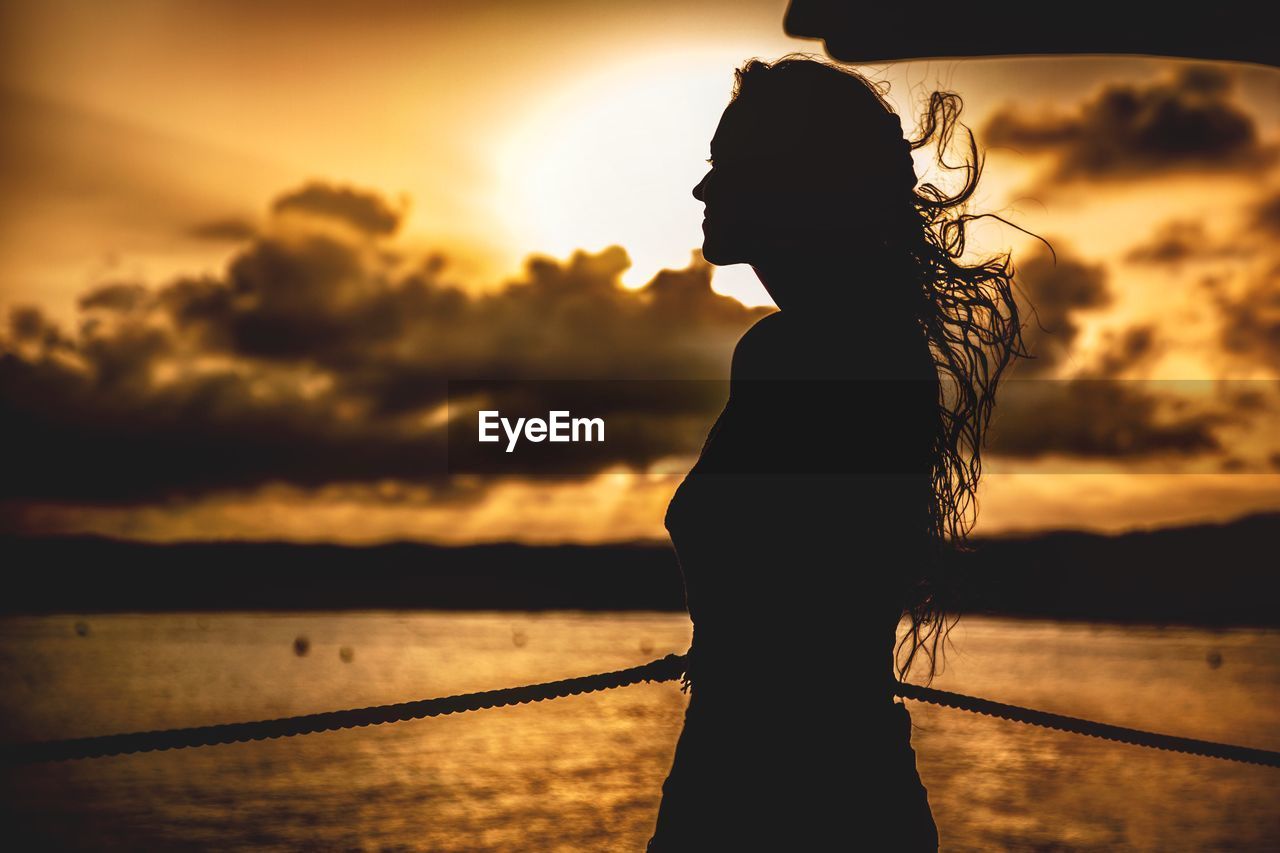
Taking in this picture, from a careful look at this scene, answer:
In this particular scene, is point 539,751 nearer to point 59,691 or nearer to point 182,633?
point 59,691

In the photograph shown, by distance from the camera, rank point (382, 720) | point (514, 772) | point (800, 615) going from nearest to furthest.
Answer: point (800, 615)
point (382, 720)
point (514, 772)

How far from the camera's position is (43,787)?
128ft

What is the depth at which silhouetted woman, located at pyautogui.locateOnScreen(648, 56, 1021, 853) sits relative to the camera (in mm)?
1777

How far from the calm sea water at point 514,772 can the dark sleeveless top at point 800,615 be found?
31648mm

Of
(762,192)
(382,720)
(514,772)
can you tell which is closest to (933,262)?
(762,192)

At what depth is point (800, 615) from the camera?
1.76 metres

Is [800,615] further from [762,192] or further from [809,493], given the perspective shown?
[762,192]

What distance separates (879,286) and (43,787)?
45505 mm

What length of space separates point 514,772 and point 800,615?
42.9 m

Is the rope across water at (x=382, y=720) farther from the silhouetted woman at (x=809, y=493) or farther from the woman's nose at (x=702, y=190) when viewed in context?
the woman's nose at (x=702, y=190)

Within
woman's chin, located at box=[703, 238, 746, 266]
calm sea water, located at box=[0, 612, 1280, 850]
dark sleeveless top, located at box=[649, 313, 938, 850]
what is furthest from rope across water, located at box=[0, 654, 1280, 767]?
calm sea water, located at box=[0, 612, 1280, 850]

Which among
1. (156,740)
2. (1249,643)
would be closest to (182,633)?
(1249,643)

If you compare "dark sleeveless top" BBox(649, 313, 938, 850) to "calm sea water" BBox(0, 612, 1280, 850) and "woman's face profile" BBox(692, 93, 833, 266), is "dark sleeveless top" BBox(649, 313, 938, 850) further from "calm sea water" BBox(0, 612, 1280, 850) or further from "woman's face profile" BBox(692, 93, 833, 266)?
"calm sea water" BBox(0, 612, 1280, 850)

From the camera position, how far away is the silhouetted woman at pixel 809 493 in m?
1.78
